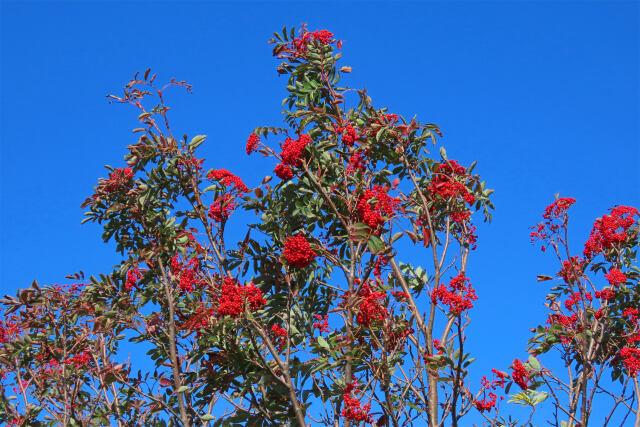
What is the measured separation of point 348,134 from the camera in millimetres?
6375

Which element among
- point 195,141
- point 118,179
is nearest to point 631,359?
point 195,141

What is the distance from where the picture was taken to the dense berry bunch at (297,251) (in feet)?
17.9

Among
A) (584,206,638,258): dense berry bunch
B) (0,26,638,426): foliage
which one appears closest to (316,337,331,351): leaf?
(0,26,638,426): foliage

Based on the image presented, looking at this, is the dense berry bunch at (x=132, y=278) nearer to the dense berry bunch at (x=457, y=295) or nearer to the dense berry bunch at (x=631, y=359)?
the dense berry bunch at (x=457, y=295)

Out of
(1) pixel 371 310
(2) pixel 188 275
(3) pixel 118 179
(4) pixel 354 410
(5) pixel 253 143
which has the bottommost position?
(4) pixel 354 410

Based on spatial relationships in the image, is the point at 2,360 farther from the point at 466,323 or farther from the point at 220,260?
the point at 466,323

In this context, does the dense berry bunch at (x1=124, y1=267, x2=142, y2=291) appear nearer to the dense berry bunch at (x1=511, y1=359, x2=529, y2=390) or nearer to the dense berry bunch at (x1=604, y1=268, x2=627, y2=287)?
the dense berry bunch at (x1=511, y1=359, x2=529, y2=390)

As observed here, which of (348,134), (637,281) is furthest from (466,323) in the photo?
(637,281)

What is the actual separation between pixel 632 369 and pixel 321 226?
3.58 meters

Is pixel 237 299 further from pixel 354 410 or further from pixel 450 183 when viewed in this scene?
pixel 450 183

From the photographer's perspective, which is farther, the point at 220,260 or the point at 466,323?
the point at 220,260

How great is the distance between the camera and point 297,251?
5.48m

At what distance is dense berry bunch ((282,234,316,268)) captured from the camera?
17.9 feet

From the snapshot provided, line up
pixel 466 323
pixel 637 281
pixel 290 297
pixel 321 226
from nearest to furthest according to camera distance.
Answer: pixel 466 323 < pixel 290 297 < pixel 321 226 < pixel 637 281
